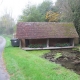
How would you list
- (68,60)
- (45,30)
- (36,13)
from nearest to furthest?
(68,60) → (45,30) → (36,13)

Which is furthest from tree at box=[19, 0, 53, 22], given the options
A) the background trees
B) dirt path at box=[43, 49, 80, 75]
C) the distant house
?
dirt path at box=[43, 49, 80, 75]

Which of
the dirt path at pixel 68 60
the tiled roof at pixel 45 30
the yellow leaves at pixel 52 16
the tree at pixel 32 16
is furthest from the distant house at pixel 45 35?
the tree at pixel 32 16

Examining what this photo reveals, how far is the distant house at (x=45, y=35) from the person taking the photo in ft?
82.4

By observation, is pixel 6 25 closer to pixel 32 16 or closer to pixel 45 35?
pixel 32 16

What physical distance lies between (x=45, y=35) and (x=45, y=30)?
1.25 meters

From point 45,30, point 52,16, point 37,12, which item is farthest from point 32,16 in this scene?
point 45,30

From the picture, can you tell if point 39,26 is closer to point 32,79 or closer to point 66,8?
point 66,8

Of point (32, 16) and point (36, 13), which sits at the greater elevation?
point (36, 13)

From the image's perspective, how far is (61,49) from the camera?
82.9 ft

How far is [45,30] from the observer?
1036 inches

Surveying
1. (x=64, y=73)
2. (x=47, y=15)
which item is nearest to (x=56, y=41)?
(x=47, y=15)

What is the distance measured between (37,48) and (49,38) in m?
2.55

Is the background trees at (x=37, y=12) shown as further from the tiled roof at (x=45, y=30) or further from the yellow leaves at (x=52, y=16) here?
the tiled roof at (x=45, y=30)

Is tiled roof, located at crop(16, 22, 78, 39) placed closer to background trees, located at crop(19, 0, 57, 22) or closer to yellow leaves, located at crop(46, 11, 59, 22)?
yellow leaves, located at crop(46, 11, 59, 22)
